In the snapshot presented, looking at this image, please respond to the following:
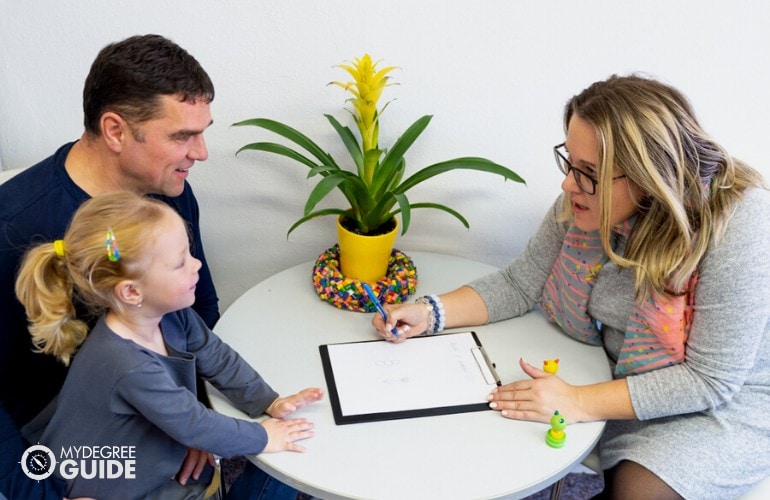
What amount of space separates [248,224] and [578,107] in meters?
0.98

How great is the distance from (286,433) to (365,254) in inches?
19.9

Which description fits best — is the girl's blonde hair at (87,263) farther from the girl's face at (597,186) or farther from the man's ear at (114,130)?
the girl's face at (597,186)

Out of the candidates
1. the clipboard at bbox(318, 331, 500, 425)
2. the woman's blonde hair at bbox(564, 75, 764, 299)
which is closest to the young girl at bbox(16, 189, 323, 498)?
the clipboard at bbox(318, 331, 500, 425)

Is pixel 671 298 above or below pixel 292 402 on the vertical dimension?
above

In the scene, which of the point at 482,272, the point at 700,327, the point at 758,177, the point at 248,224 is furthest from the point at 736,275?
the point at 248,224

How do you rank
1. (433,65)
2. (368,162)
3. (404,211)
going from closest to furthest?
(404,211) → (368,162) → (433,65)

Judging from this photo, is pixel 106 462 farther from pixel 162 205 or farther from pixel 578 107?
pixel 578 107

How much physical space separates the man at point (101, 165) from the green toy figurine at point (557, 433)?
626 mm

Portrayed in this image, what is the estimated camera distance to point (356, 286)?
62.0 inches

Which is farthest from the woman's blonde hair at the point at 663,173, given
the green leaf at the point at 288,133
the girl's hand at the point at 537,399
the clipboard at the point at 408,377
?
the green leaf at the point at 288,133

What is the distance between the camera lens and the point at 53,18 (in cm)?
168

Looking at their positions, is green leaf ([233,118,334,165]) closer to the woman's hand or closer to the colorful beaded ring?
the colorful beaded ring

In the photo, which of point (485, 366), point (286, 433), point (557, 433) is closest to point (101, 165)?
point (286, 433)
